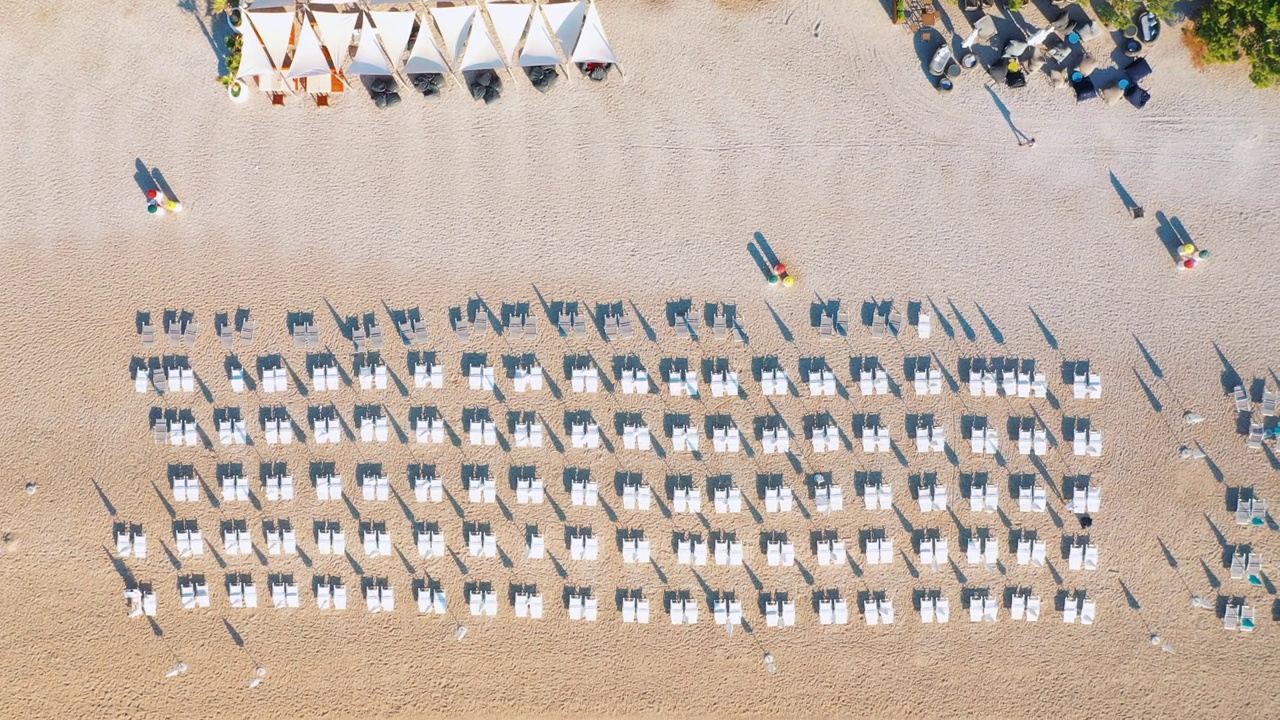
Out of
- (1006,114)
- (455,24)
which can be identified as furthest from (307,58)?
(1006,114)

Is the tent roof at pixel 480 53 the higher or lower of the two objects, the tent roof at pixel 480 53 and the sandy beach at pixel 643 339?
the higher

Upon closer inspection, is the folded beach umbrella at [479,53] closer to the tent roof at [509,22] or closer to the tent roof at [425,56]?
the tent roof at [509,22]

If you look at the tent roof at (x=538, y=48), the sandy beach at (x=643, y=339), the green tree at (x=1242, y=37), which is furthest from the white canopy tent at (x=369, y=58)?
the green tree at (x=1242, y=37)

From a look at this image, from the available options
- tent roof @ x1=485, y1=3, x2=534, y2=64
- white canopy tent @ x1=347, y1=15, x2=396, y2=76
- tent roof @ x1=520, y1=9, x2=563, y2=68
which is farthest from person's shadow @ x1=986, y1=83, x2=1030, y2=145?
white canopy tent @ x1=347, y1=15, x2=396, y2=76

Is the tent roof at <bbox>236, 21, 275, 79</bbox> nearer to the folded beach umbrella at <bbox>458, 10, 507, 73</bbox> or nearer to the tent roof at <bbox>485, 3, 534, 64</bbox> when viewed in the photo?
the folded beach umbrella at <bbox>458, 10, 507, 73</bbox>

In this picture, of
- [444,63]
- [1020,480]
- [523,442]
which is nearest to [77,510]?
[523,442]

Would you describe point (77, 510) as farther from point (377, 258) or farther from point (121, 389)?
point (377, 258)
